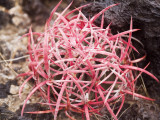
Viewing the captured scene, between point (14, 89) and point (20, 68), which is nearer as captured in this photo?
point (14, 89)

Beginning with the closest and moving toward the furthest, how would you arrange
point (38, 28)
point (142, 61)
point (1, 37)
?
point (142, 61) < point (1, 37) < point (38, 28)

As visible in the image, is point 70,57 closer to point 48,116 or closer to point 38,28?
point 48,116

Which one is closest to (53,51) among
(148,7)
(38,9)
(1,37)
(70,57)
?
(70,57)

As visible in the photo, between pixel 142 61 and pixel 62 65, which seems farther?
pixel 142 61

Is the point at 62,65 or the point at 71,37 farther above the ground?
the point at 71,37

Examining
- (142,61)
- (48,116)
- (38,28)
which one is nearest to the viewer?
(48,116)

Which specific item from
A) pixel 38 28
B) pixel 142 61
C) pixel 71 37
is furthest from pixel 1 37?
pixel 142 61

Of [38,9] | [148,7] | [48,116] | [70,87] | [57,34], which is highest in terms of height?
[38,9]
